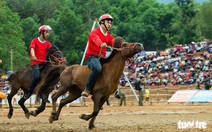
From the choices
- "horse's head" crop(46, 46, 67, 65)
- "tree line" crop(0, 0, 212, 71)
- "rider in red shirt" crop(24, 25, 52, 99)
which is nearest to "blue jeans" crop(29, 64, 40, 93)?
"rider in red shirt" crop(24, 25, 52, 99)

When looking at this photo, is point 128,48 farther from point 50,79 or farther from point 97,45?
point 50,79

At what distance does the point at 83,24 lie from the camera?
3383 inches

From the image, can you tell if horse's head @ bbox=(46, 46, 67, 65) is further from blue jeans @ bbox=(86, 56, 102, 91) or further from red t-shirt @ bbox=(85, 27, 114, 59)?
blue jeans @ bbox=(86, 56, 102, 91)

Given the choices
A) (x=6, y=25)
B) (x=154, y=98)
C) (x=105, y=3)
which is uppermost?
(x=105, y=3)

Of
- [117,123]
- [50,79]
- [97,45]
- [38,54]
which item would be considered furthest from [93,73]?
[38,54]

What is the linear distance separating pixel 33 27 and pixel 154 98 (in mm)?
41840

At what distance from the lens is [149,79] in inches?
1949

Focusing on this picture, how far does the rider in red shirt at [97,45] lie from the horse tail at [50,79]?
3.31 metres

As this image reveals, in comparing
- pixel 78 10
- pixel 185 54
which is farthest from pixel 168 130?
pixel 78 10

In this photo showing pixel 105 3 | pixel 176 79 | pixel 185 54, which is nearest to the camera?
pixel 176 79

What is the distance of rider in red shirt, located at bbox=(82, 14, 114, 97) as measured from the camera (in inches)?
561

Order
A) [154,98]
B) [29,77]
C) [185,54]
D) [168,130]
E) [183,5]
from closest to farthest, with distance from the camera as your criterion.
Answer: [168,130], [29,77], [154,98], [185,54], [183,5]

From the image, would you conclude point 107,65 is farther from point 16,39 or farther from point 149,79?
point 16,39

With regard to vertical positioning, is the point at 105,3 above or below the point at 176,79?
above
